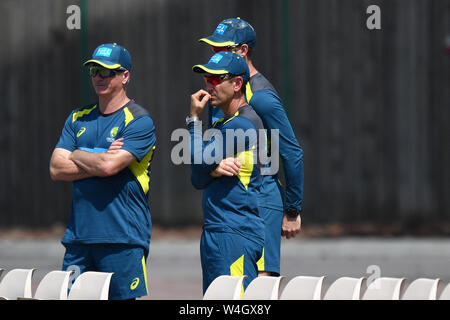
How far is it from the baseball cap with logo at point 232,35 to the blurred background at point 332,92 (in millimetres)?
6485

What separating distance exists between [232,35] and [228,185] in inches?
52.0

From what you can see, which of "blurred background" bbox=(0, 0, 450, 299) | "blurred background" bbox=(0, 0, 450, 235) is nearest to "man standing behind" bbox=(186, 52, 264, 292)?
"blurred background" bbox=(0, 0, 450, 299)

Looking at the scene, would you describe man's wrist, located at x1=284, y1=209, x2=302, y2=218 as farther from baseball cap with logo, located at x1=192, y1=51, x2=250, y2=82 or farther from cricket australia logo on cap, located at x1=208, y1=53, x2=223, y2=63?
cricket australia logo on cap, located at x1=208, y1=53, x2=223, y2=63

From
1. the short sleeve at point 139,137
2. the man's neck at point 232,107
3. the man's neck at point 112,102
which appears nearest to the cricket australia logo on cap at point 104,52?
the man's neck at point 112,102

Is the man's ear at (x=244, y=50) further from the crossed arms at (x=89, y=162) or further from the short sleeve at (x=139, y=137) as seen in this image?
the crossed arms at (x=89, y=162)

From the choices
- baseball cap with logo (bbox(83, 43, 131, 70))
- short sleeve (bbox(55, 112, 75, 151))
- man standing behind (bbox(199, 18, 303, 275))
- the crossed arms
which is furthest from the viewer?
man standing behind (bbox(199, 18, 303, 275))

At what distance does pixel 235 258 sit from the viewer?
20.9 ft

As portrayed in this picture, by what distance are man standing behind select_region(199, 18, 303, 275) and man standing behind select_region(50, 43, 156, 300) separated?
0.59 m

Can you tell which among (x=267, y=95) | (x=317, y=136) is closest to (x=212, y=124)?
(x=267, y=95)

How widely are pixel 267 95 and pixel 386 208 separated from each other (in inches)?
276

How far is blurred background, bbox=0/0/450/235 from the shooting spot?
45.3 feet

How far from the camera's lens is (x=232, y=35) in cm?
729

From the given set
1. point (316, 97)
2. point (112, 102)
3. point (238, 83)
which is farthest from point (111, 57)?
point (316, 97)
